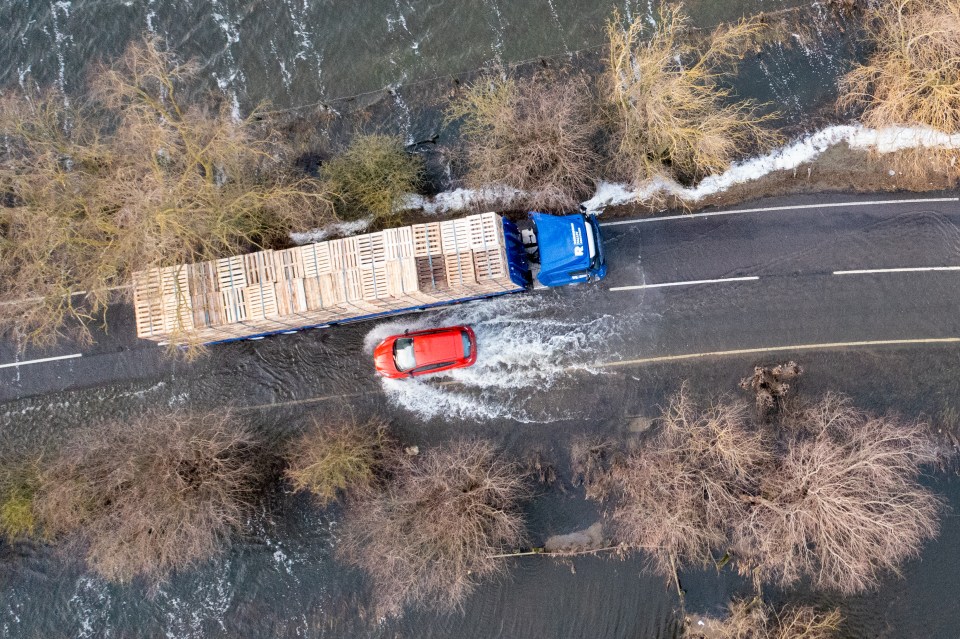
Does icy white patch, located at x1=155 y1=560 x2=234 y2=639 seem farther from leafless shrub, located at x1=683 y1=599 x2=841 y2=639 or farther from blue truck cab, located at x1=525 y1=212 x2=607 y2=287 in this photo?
leafless shrub, located at x1=683 y1=599 x2=841 y2=639

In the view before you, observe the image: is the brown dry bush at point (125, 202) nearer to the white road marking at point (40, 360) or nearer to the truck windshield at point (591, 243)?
the white road marking at point (40, 360)

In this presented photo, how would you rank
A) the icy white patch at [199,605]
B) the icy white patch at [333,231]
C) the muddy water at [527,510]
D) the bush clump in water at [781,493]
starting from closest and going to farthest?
1. the bush clump in water at [781,493]
2. the muddy water at [527,510]
3. the icy white patch at [199,605]
4. the icy white patch at [333,231]

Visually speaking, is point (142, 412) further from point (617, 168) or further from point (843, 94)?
point (843, 94)

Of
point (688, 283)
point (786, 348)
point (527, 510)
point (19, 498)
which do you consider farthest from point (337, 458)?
point (786, 348)

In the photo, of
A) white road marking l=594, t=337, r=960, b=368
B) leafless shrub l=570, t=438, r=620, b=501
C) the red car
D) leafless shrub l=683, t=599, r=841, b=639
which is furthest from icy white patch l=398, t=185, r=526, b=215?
leafless shrub l=683, t=599, r=841, b=639

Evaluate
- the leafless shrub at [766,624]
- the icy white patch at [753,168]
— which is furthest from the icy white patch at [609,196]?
the leafless shrub at [766,624]

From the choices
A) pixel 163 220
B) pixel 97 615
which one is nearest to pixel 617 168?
pixel 163 220

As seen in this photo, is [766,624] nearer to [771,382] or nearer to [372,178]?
[771,382]
